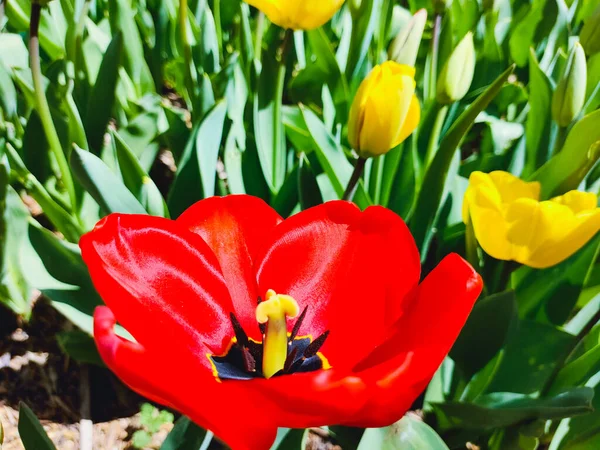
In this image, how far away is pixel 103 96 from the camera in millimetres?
1203

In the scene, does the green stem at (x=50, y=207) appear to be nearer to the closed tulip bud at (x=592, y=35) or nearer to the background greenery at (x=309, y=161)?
the background greenery at (x=309, y=161)

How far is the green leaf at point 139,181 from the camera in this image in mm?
979

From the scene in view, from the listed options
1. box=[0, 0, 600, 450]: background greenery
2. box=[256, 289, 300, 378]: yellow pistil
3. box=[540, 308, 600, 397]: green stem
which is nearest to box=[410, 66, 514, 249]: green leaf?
box=[0, 0, 600, 450]: background greenery

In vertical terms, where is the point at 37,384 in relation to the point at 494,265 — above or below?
below

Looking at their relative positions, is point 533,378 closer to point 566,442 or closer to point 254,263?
point 566,442

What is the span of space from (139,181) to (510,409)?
2.41 ft

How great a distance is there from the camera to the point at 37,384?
113cm

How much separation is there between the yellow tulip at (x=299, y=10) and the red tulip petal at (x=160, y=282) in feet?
1.63

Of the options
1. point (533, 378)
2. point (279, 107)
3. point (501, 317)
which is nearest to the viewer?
point (501, 317)

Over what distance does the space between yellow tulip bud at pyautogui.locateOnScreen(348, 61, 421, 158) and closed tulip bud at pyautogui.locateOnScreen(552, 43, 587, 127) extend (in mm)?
322

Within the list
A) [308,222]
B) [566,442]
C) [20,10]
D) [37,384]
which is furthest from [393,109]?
[20,10]

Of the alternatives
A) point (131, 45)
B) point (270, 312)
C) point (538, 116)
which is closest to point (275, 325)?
point (270, 312)

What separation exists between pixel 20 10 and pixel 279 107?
80 centimetres

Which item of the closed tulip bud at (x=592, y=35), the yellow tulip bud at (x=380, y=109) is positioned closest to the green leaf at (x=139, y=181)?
the yellow tulip bud at (x=380, y=109)
